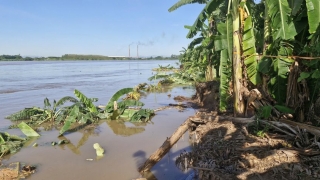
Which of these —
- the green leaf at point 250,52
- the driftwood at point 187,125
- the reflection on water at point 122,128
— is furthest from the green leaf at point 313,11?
the reflection on water at point 122,128

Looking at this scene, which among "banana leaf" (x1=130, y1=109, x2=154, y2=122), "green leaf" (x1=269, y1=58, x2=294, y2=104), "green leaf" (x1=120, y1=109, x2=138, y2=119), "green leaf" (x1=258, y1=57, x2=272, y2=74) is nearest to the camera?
"green leaf" (x1=269, y1=58, x2=294, y2=104)

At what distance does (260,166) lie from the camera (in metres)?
3.90

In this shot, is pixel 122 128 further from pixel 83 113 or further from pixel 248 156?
pixel 248 156

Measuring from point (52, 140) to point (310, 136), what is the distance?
7138 mm

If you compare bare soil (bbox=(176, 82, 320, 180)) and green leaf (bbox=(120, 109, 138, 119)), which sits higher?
bare soil (bbox=(176, 82, 320, 180))

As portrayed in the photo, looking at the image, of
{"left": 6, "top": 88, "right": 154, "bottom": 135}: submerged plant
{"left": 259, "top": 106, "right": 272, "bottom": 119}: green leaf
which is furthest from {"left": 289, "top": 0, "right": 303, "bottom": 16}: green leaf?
{"left": 6, "top": 88, "right": 154, "bottom": 135}: submerged plant

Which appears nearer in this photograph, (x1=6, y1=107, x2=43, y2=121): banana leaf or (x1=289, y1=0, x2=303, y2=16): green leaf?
(x1=289, y1=0, x2=303, y2=16): green leaf

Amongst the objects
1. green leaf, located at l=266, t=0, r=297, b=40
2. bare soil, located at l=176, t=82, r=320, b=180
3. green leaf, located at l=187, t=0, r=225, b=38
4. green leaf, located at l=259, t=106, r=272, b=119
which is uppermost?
green leaf, located at l=187, t=0, r=225, b=38

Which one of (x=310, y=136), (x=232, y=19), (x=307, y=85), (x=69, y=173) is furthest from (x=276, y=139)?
(x=69, y=173)

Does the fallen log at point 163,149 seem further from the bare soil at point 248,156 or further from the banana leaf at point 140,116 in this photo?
the banana leaf at point 140,116

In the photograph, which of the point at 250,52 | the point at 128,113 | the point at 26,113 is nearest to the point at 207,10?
the point at 250,52

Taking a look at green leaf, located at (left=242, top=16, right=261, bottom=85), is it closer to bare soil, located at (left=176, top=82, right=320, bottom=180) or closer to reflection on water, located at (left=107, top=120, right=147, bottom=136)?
bare soil, located at (left=176, top=82, right=320, bottom=180)

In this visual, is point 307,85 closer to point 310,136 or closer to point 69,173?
point 310,136

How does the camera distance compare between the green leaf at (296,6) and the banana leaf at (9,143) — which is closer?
the green leaf at (296,6)
